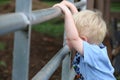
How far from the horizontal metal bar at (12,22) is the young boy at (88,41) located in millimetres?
705

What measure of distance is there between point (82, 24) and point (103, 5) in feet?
13.2

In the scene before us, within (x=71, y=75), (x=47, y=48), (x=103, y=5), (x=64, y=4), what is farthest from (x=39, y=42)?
(x=64, y=4)

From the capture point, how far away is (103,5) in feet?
19.6

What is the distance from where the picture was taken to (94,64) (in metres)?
1.96

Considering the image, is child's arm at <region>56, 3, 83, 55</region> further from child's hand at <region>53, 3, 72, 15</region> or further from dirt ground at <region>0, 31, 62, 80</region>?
dirt ground at <region>0, 31, 62, 80</region>

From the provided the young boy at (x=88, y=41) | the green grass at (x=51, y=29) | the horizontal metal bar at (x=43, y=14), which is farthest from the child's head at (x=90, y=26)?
the green grass at (x=51, y=29)

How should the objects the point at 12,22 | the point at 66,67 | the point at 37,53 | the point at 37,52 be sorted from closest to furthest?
the point at 12,22
the point at 66,67
the point at 37,53
the point at 37,52

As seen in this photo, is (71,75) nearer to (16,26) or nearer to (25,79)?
(25,79)

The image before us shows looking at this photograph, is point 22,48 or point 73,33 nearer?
point 22,48

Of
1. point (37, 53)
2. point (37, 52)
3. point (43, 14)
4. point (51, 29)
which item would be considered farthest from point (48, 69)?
point (51, 29)

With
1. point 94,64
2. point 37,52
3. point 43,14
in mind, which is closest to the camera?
point 43,14

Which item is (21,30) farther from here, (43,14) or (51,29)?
(51,29)

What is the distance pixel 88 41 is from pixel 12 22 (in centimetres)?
96

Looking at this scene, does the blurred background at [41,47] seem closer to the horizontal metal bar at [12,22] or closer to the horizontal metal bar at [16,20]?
the horizontal metal bar at [16,20]
